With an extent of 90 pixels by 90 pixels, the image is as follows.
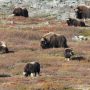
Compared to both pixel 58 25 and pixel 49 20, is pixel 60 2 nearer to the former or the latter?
pixel 49 20

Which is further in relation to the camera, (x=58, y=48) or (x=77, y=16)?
(x=77, y=16)

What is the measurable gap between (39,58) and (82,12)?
145 feet

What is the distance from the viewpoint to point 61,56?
57.7 metres

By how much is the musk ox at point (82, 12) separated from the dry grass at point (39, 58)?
703 cm

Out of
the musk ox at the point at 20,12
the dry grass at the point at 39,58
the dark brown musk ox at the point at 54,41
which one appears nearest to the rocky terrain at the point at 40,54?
the dry grass at the point at 39,58

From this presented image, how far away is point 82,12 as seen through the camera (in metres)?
98.2

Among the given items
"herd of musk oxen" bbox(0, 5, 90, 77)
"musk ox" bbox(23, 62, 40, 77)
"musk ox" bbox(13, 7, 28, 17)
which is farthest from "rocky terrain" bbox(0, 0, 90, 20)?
"musk ox" bbox(23, 62, 40, 77)

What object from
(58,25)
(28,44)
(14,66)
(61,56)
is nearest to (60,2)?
(58,25)

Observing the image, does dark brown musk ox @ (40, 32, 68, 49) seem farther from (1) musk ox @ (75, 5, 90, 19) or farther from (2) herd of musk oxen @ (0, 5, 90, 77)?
(1) musk ox @ (75, 5, 90, 19)

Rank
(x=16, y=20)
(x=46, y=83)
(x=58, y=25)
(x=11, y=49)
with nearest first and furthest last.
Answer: (x=46, y=83), (x=11, y=49), (x=58, y=25), (x=16, y=20)

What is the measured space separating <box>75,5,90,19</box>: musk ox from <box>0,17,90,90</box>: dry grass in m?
7.03

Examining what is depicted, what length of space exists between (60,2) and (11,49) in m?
50.1

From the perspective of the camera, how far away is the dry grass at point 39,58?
3681 cm

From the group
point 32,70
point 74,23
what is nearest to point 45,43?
point 32,70
